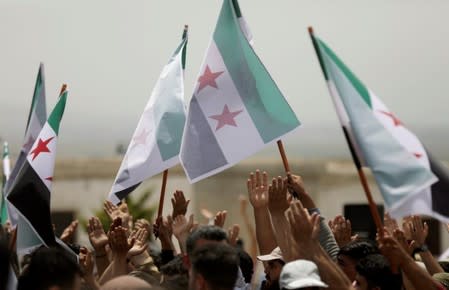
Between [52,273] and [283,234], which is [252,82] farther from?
[52,273]

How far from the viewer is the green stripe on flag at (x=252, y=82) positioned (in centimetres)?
854

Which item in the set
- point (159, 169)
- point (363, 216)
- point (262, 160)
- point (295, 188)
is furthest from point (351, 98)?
point (262, 160)

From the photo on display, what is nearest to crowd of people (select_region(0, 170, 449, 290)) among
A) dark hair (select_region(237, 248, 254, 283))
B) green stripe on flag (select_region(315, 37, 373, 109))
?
dark hair (select_region(237, 248, 254, 283))

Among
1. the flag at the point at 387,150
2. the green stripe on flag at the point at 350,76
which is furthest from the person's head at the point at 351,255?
the green stripe on flag at the point at 350,76

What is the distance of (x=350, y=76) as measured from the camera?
7.70 metres

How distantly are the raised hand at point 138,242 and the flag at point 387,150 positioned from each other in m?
2.03

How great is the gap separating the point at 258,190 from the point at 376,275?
143 centimetres

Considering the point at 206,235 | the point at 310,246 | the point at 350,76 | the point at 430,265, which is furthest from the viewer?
the point at 430,265

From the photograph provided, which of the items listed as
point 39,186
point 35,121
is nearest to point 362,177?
point 39,186

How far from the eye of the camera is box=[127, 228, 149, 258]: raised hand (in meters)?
8.80

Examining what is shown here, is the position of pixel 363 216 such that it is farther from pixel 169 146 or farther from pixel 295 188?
pixel 295 188

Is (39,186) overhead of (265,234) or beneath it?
overhead

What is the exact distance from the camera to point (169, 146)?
9.51m

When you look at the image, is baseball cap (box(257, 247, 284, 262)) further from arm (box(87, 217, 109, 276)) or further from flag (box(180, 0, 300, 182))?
arm (box(87, 217, 109, 276))
